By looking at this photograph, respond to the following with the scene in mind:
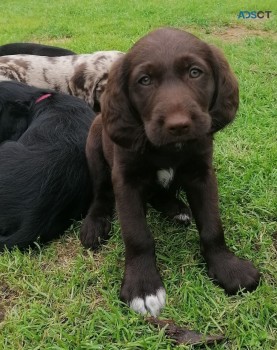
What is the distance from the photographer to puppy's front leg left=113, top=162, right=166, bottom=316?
8.18 ft

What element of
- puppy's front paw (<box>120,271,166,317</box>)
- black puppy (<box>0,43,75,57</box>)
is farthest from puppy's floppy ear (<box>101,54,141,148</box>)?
black puppy (<box>0,43,75,57</box>)

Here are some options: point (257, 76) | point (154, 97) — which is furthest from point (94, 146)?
point (257, 76)

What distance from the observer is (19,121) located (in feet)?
13.4

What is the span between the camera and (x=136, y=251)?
103 inches

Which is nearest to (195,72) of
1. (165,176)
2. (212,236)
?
(165,176)

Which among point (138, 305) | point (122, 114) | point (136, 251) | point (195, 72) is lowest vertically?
point (138, 305)

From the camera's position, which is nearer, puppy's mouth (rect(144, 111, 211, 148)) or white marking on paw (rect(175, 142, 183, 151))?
puppy's mouth (rect(144, 111, 211, 148))

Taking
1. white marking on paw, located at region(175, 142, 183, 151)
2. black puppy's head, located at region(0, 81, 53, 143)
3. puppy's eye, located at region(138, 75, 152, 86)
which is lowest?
black puppy's head, located at region(0, 81, 53, 143)

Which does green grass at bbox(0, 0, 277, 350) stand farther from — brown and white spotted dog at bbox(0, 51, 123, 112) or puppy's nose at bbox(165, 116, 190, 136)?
brown and white spotted dog at bbox(0, 51, 123, 112)

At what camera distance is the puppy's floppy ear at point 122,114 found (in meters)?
2.46

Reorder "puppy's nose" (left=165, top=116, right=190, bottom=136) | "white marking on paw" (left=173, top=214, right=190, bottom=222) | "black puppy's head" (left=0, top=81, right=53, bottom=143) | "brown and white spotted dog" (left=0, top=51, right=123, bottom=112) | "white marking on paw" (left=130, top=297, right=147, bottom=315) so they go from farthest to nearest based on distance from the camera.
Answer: "brown and white spotted dog" (left=0, top=51, right=123, bottom=112) < "black puppy's head" (left=0, top=81, right=53, bottom=143) < "white marking on paw" (left=173, top=214, right=190, bottom=222) < "white marking on paw" (left=130, top=297, right=147, bottom=315) < "puppy's nose" (left=165, top=116, right=190, bottom=136)

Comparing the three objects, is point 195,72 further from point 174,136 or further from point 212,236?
point 212,236

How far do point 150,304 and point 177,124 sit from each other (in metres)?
1.00

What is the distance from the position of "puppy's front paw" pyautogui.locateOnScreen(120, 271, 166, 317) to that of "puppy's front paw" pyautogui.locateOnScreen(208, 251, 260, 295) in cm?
33
